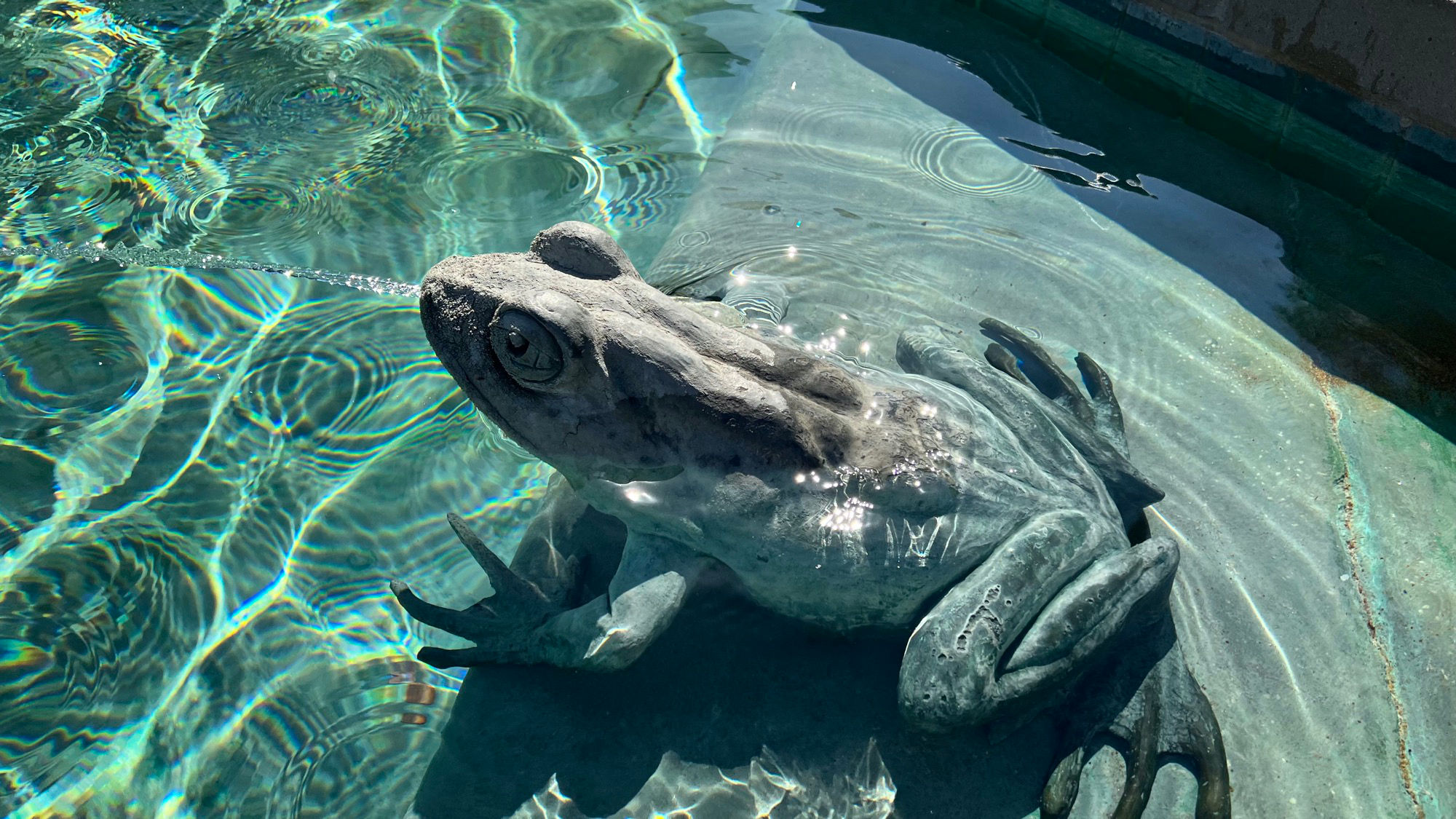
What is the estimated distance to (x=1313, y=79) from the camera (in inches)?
249

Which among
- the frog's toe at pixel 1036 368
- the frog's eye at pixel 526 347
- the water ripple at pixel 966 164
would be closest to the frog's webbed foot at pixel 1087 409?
the frog's toe at pixel 1036 368

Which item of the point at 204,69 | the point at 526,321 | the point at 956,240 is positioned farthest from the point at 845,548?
the point at 204,69

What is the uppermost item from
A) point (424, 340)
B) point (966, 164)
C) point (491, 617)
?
point (966, 164)

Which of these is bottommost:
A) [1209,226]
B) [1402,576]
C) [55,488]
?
[55,488]

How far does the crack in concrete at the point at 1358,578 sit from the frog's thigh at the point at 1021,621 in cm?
118

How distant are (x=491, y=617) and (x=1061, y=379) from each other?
9.16 ft

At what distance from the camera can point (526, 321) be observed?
3408 millimetres

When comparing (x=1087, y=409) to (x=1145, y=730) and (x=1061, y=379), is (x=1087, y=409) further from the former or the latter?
(x=1145, y=730)

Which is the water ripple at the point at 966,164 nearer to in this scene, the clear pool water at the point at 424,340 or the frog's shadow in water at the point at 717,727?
the clear pool water at the point at 424,340

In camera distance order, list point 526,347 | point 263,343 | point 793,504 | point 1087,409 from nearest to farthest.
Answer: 1. point 526,347
2. point 793,504
3. point 1087,409
4. point 263,343

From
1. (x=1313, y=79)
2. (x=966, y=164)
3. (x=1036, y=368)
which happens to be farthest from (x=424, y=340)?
(x=1313, y=79)

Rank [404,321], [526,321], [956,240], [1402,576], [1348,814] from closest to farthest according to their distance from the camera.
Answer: [526,321] → [1348,814] → [1402,576] → [404,321] → [956,240]

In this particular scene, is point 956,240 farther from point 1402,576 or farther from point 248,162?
point 248,162

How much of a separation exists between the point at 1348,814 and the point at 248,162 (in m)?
6.79
